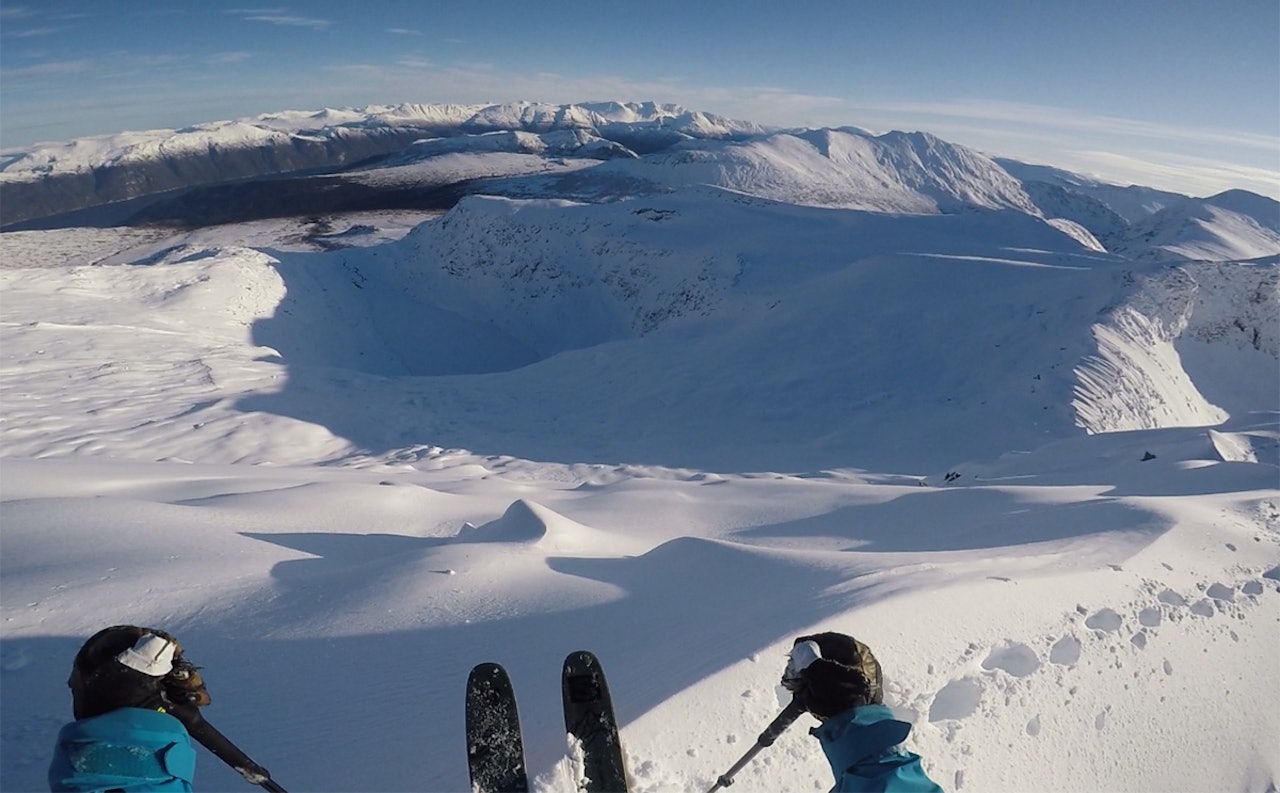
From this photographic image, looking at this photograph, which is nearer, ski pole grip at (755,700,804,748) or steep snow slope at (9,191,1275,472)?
ski pole grip at (755,700,804,748)

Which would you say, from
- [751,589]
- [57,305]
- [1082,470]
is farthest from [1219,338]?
[57,305]

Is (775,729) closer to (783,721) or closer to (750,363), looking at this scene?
(783,721)

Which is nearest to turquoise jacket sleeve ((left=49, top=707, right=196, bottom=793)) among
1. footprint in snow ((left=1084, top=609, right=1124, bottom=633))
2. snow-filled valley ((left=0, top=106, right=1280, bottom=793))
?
snow-filled valley ((left=0, top=106, right=1280, bottom=793))

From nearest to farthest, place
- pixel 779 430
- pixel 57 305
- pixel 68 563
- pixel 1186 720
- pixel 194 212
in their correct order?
pixel 1186 720, pixel 68 563, pixel 779 430, pixel 57 305, pixel 194 212

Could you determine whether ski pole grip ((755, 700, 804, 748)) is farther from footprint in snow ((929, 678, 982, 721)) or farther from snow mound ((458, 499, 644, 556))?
snow mound ((458, 499, 644, 556))

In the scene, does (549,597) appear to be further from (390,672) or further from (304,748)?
(304,748)

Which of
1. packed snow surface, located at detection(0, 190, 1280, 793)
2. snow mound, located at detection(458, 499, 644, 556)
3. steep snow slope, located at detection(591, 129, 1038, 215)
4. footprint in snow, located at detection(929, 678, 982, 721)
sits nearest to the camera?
packed snow surface, located at detection(0, 190, 1280, 793)
